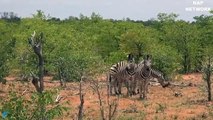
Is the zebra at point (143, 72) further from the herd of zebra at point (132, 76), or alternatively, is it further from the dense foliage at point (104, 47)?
the dense foliage at point (104, 47)

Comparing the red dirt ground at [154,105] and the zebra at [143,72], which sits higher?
the zebra at [143,72]

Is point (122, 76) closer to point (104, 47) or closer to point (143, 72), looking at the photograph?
point (143, 72)

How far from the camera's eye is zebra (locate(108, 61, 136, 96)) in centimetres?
2417

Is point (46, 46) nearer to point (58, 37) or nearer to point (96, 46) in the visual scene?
point (58, 37)

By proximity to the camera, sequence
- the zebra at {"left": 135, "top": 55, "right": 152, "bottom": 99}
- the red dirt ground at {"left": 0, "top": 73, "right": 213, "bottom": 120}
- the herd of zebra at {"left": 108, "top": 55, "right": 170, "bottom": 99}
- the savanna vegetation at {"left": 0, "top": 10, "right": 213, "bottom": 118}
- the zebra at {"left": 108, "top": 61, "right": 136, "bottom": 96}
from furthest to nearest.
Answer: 1. the savanna vegetation at {"left": 0, "top": 10, "right": 213, "bottom": 118}
2. the zebra at {"left": 108, "top": 61, "right": 136, "bottom": 96}
3. the herd of zebra at {"left": 108, "top": 55, "right": 170, "bottom": 99}
4. the zebra at {"left": 135, "top": 55, "right": 152, "bottom": 99}
5. the red dirt ground at {"left": 0, "top": 73, "right": 213, "bottom": 120}

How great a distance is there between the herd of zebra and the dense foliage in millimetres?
1268

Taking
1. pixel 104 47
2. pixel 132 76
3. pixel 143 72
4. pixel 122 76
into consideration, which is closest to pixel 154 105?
pixel 143 72

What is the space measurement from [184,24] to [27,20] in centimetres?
1490

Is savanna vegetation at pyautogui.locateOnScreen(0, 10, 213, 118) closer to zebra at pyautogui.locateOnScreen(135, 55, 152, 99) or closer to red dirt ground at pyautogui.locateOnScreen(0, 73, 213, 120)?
red dirt ground at pyautogui.locateOnScreen(0, 73, 213, 120)

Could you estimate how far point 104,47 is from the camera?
40.6 meters

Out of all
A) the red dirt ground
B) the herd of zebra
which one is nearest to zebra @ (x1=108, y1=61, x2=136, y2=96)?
the herd of zebra

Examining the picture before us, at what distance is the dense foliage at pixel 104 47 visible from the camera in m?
26.3

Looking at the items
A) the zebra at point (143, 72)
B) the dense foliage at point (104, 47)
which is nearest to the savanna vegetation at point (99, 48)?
the dense foliage at point (104, 47)

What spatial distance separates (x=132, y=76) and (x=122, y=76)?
25.9 inches
